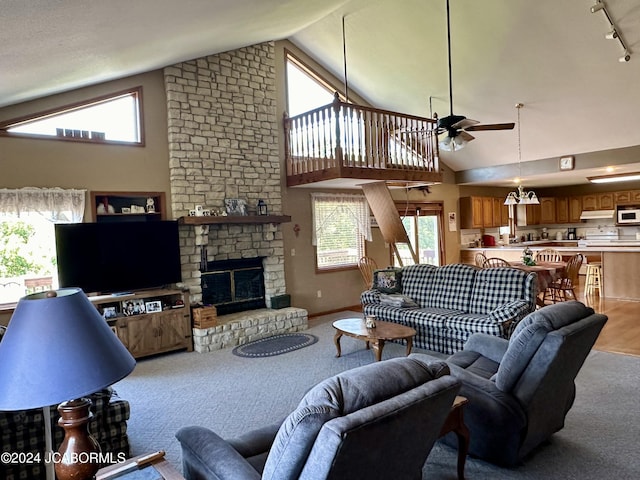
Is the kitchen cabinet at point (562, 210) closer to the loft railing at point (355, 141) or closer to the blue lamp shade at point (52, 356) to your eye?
the loft railing at point (355, 141)

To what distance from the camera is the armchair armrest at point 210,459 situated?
1.71m

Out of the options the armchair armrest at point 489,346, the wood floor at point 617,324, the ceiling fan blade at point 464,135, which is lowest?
the wood floor at point 617,324

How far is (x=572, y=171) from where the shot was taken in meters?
8.02

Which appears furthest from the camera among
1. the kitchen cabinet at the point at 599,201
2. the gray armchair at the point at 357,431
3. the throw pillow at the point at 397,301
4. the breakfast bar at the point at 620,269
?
the kitchen cabinet at the point at 599,201

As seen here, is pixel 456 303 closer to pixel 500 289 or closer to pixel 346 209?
pixel 500 289

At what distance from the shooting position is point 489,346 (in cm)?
349

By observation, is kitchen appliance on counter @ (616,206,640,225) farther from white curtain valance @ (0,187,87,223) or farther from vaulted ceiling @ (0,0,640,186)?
white curtain valance @ (0,187,87,223)

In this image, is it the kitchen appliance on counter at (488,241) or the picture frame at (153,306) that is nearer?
the picture frame at (153,306)

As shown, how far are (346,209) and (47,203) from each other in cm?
479

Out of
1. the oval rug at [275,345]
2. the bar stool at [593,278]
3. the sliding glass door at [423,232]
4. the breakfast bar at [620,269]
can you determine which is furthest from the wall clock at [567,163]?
the oval rug at [275,345]

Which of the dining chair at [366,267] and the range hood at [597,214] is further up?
the range hood at [597,214]

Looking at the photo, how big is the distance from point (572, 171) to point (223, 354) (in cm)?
704

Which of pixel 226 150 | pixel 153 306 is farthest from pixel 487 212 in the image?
pixel 153 306

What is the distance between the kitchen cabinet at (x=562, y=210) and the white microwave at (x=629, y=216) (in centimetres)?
128
